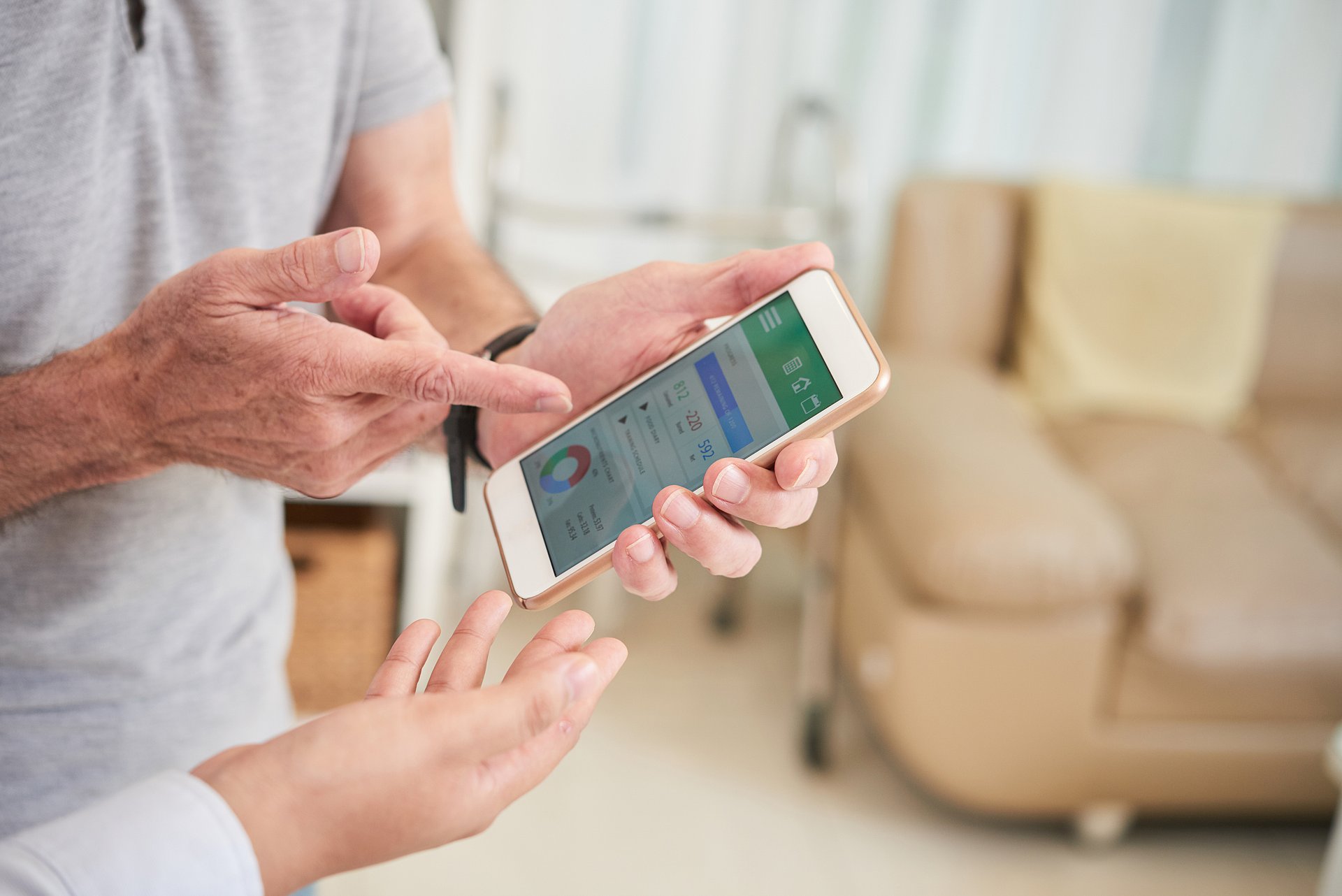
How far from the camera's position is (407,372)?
519 millimetres

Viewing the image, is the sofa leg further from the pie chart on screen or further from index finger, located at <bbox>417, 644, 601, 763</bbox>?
index finger, located at <bbox>417, 644, 601, 763</bbox>

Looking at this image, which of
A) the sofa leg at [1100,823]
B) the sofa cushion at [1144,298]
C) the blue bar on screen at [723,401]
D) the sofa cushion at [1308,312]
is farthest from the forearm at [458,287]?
the sofa cushion at [1308,312]

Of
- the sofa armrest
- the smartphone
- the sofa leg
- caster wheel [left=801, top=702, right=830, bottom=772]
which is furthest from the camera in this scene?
caster wheel [left=801, top=702, right=830, bottom=772]

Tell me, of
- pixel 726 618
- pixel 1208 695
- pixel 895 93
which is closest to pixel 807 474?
pixel 1208 695

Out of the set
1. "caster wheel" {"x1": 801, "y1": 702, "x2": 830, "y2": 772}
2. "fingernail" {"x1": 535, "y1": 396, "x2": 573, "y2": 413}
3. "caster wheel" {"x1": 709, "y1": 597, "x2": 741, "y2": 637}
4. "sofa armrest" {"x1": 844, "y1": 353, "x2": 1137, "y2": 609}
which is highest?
"fingernail" {"x1": 535, "y1": 396, "x2": 573, "y2": 413}

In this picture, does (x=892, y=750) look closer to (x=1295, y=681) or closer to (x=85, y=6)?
(x=1295, y=681)

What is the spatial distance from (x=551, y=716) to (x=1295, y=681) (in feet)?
4.52

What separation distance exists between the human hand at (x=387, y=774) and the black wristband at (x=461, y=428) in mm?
267

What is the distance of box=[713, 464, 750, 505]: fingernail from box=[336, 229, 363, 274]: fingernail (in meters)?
0.22

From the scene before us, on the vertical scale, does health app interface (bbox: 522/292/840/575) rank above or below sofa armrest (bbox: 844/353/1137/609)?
above

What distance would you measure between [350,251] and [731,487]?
23 cm

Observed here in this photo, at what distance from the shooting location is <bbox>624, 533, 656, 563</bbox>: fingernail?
58cm

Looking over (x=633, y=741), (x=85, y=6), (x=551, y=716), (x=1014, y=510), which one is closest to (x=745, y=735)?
(x=633, y=741)

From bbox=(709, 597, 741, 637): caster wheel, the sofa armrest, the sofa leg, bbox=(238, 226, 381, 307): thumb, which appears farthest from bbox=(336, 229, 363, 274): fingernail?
bbox=(709, 597, 741, 637): caster wheel
